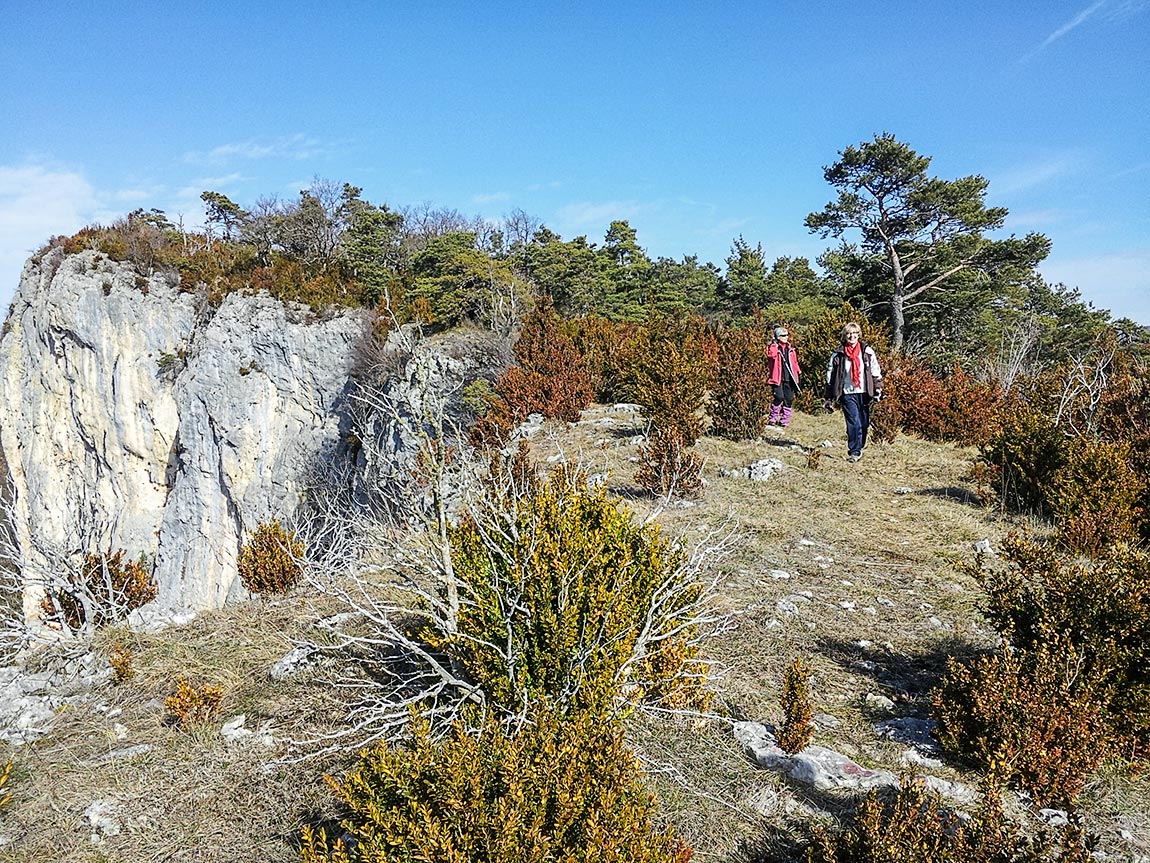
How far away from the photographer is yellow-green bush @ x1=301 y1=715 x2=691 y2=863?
2088 millimetres

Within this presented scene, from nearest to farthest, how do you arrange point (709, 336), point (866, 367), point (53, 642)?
point (53, 642), point (866, 367), point (709, 336)

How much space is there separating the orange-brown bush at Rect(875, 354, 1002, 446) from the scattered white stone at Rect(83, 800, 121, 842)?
1021 centimetres

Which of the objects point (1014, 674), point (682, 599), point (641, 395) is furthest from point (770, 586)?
point (641, 395)

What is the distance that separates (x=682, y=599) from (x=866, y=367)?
6247 millimetres

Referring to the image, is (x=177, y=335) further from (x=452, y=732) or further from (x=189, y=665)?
(x=452, y=732)

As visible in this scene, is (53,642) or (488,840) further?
(53,642)

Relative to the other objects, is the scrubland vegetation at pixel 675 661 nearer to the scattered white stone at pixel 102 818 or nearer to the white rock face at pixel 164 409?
the scattered white stone at pixel 102 818

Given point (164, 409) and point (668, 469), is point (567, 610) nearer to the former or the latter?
point (668, 469)

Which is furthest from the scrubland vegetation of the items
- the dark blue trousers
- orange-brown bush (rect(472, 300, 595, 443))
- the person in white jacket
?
orange-brown bush (rect(472, 300, 595, 443))

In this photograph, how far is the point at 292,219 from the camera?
25.5m

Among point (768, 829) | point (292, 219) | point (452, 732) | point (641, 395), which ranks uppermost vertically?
point (292, 219)

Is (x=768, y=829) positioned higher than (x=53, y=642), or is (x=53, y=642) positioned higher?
(x=768, y=829)

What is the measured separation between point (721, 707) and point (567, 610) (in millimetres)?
1272

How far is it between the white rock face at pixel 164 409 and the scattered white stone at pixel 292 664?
14.0 metres
